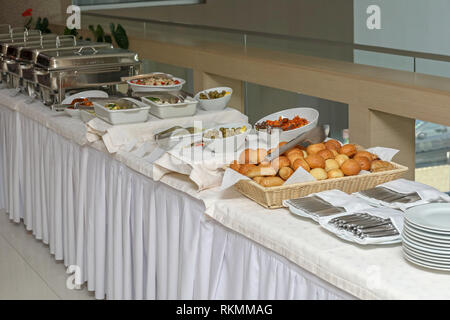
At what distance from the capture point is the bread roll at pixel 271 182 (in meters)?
1.46

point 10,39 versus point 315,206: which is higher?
point 10,39

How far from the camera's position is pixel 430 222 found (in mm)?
1146

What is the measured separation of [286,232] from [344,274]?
0.20 meters

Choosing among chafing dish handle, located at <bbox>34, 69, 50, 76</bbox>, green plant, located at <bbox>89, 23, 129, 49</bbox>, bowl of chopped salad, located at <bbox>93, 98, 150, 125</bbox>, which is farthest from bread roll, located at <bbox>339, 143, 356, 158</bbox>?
green plant, located at <bbox>89, 23, 129, 49</bbox>

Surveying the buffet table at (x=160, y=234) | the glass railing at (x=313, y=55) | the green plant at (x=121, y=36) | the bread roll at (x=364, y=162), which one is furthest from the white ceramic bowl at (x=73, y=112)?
the green plant at (x=121, y=36)

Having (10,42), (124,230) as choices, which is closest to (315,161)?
(124,230)

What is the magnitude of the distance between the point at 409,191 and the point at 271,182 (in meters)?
0.30

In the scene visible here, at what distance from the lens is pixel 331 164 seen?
155cm

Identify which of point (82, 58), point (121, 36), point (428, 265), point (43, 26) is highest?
point (43, 26)

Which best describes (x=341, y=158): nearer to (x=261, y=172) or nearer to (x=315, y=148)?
(x=315, y=148)

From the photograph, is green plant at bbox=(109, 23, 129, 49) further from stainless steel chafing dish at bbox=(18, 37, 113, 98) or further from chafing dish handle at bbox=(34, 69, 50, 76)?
chafing dish handle at bbox=(34, 69, 50, 76)

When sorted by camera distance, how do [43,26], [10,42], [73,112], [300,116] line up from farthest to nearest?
1. [43,26]
2. [10,42]
3. [73,112]
4. [300,116]

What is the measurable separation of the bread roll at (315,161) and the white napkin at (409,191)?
0.37 ft
